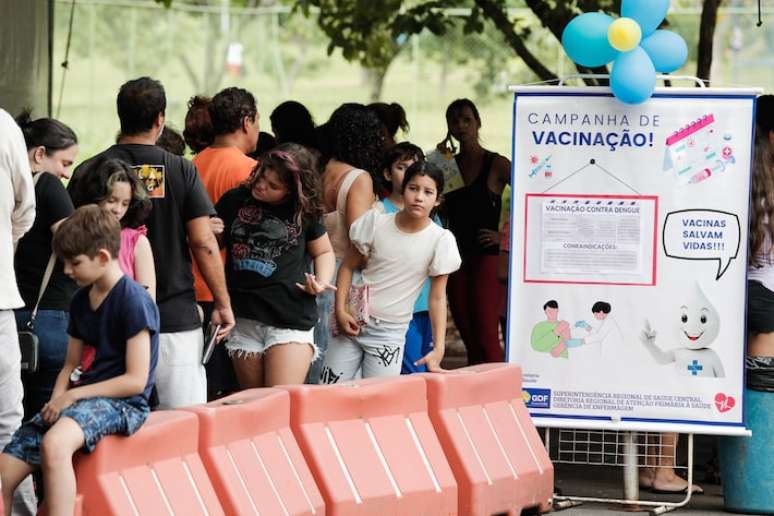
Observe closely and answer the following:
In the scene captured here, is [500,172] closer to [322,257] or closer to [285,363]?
[322,257]

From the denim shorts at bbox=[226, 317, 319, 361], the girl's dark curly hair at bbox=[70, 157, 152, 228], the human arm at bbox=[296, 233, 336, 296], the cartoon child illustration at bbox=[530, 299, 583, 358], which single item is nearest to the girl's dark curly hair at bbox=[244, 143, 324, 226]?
the human arm at bbox=[296, 233, 336, 296]

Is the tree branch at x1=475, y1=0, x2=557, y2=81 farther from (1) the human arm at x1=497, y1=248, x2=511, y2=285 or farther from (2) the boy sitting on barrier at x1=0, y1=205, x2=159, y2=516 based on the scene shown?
(2) the boy sitting on barrier at x1=0, y1=205, x2=159, y2=516

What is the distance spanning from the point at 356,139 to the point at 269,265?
138cm

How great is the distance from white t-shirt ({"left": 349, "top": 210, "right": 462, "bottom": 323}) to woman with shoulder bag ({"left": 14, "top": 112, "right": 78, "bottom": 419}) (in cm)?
167

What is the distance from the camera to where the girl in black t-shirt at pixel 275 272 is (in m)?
7.14

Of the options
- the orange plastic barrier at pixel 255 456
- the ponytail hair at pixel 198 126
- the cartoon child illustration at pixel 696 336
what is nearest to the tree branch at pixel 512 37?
the ponytail hair at pixel 198 126

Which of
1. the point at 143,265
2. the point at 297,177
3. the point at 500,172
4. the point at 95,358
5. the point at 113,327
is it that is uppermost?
the point at 500,172

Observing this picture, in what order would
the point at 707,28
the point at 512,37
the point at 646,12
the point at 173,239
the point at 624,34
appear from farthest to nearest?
the point at 512,37 < the point at 707,28 < the point at 646,12 < the point at 624,34 < the point at 173,239

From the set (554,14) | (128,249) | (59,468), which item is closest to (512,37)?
(554,14)

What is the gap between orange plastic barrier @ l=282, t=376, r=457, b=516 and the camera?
6449 millimetres

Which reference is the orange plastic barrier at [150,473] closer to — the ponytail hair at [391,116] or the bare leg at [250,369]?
the bare leg at [250,369]

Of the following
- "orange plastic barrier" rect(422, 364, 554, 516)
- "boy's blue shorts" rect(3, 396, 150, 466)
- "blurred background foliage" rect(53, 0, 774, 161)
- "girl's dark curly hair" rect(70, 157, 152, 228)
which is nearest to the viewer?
"boy's blue shorts" rect(3, 396, 150, 466)

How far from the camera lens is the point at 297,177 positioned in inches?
281

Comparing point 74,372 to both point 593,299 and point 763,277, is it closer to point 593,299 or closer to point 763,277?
point 593,299
